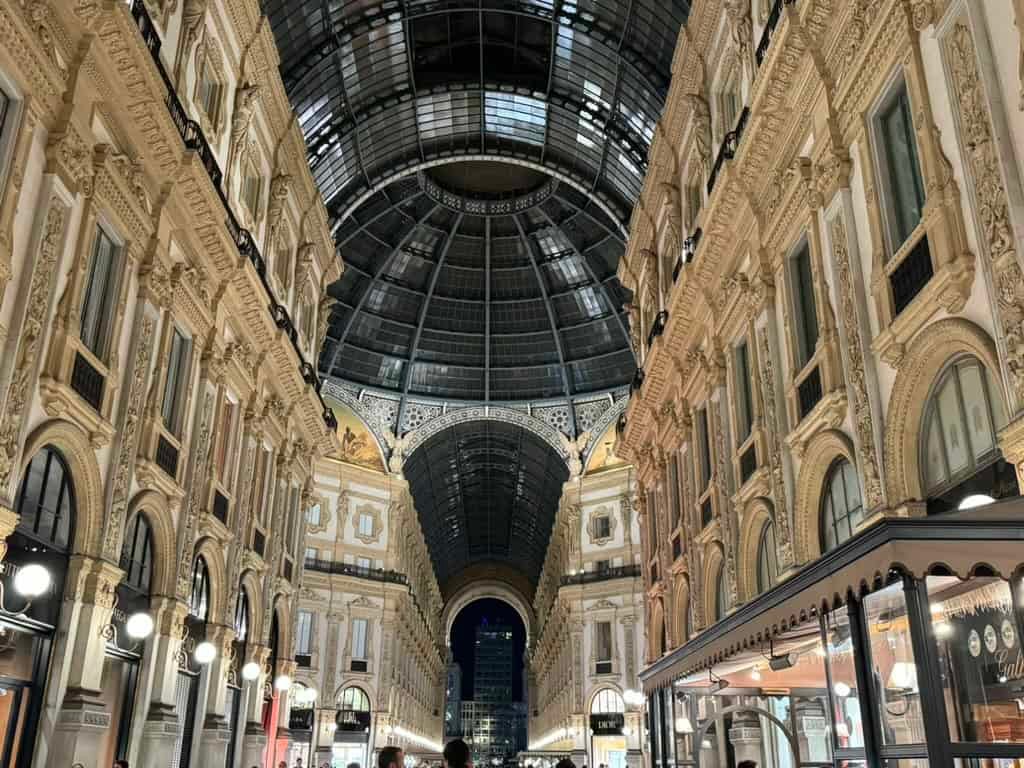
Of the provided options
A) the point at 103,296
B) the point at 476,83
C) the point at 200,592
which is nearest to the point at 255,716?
the point at 200,592

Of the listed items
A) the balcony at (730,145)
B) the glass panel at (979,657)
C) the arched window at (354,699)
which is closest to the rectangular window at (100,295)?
the balcony at (730,145)

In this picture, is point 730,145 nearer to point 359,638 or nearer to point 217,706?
point 217,706

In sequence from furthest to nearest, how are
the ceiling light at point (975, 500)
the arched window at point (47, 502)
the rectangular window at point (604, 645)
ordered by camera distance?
the rectangular window at point (604, 645) < the arched window at point (47, 502) < the ceiling light at point (975, 500)

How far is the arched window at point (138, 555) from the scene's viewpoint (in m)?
17.2

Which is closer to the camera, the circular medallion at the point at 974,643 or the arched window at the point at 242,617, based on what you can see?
the circular medallion at the point at 974,643

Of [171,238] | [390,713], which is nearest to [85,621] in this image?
[171,238]

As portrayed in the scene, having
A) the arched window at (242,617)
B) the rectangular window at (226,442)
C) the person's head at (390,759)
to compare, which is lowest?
the person's head at (390,759)

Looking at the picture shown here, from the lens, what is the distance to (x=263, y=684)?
25.6 meters

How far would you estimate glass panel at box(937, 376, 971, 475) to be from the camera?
35.3 ft

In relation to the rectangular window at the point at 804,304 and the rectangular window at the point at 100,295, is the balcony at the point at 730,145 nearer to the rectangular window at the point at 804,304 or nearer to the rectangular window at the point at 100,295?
the rectangular window at the point at 804,304

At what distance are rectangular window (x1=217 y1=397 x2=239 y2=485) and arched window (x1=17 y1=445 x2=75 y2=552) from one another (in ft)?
24.1

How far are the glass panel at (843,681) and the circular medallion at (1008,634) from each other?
4.35 feet

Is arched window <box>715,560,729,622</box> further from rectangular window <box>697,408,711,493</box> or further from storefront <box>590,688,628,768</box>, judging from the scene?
storefront <box>590,688,628,768</box>

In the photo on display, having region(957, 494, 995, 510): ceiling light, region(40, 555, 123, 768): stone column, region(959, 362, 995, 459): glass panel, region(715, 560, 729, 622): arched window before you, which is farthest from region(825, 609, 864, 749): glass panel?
region(715, 560, 729, 622): arched window
